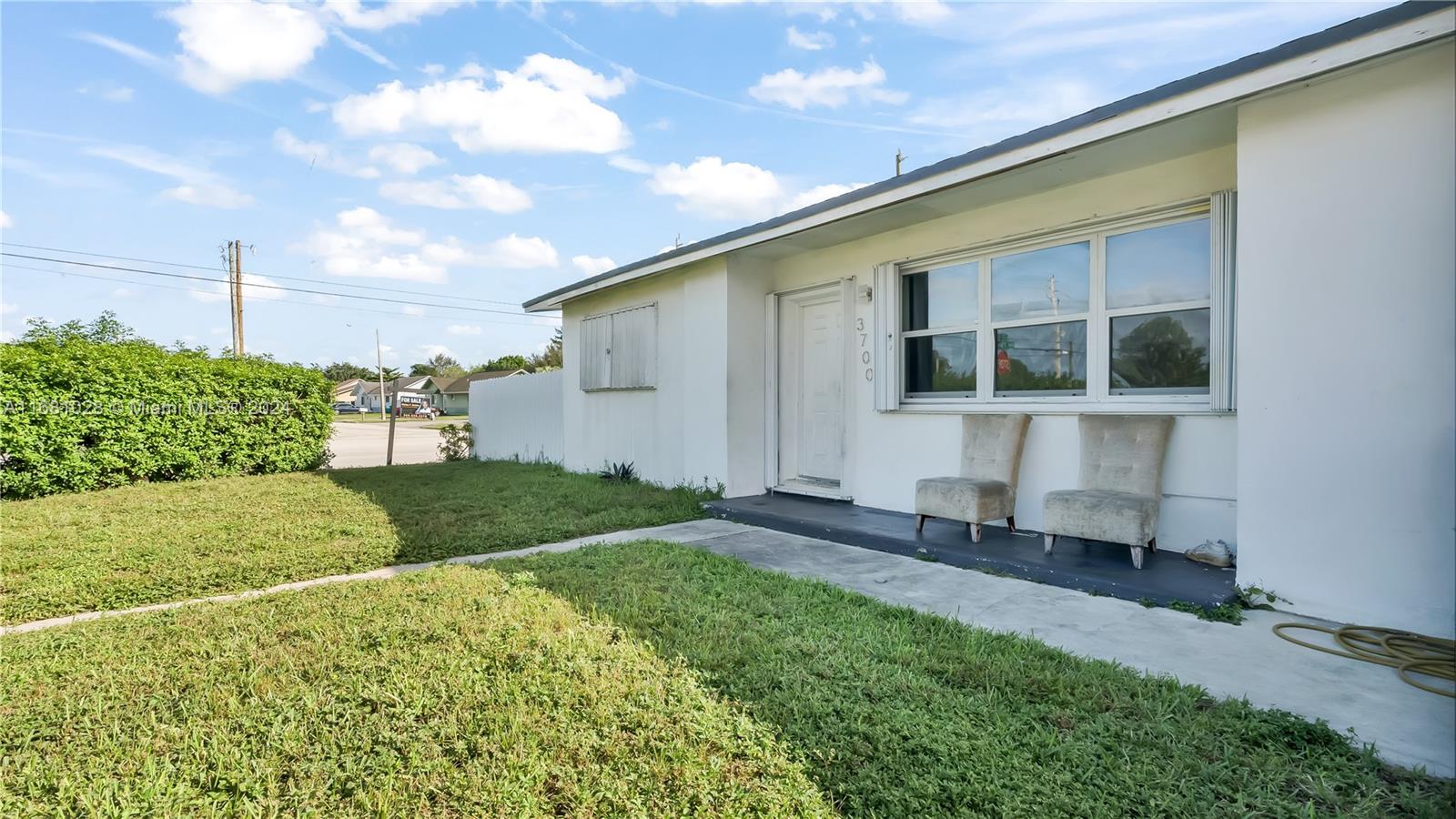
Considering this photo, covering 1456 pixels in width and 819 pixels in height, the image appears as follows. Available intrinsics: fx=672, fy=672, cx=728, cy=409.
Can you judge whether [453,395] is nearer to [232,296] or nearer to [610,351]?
[232,296]

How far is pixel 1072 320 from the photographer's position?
5.07 meters

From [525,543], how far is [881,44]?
5863 mm

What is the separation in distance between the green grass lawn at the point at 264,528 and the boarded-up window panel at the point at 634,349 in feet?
4.74

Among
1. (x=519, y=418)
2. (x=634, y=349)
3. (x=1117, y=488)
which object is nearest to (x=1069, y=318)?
(x=1117, y=488)

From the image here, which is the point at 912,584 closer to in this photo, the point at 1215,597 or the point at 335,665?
the point at 1215,597

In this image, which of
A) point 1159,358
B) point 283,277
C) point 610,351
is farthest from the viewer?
point 283,277

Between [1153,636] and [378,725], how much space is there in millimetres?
3289

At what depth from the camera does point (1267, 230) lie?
346 cm

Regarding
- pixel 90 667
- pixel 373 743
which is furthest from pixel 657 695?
pixel 90 667

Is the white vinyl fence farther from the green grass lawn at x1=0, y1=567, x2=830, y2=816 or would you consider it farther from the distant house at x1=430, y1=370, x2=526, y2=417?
the distant house at x1=430, y1=370, x2=526, y2=417

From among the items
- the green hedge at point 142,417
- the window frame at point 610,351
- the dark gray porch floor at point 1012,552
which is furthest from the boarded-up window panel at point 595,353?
the green hedge at point 142,417

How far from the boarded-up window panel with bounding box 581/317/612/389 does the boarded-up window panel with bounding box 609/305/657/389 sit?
0.47 feet

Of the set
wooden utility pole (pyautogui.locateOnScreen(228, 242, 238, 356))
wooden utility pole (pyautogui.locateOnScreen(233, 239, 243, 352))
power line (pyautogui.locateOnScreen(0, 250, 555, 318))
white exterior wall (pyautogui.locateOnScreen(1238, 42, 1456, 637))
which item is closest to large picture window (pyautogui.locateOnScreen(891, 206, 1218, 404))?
white exterior wall (pyautogui.locateOnScreen(1238, 42, 1456, 637))

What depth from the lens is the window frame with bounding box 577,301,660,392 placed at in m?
8.75
